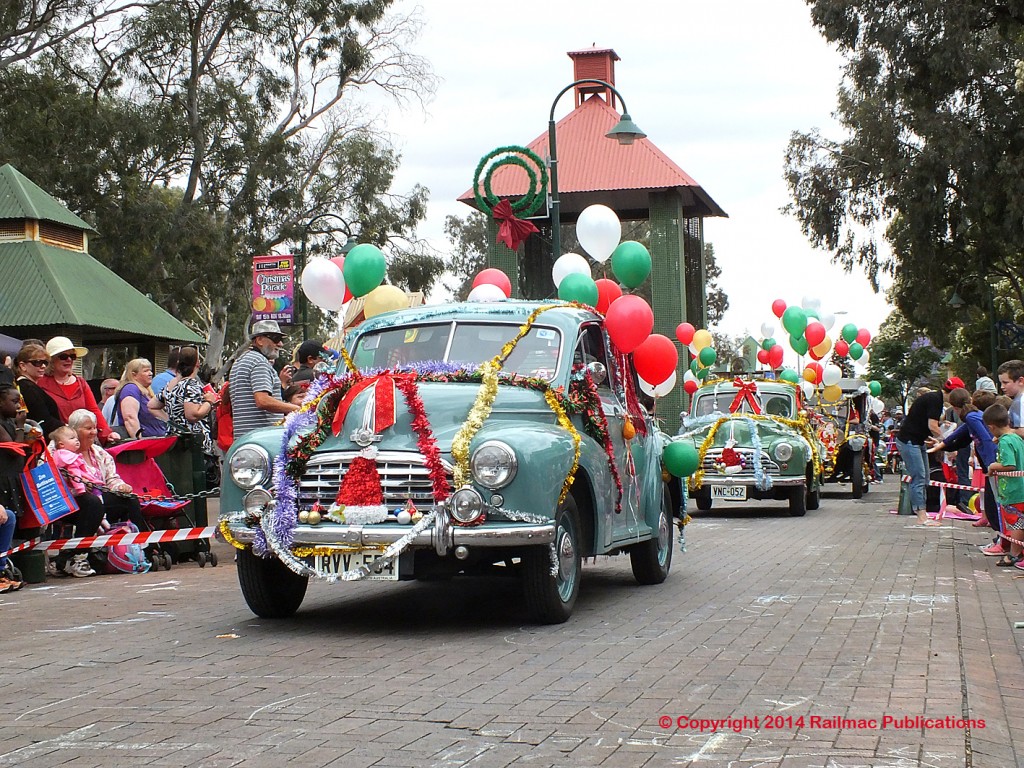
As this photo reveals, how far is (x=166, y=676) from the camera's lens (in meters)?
6.42

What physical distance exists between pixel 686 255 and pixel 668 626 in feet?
143

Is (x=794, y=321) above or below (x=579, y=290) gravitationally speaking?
above

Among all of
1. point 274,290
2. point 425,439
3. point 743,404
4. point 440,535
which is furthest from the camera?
point 274,290

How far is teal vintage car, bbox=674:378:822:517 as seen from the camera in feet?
61.8

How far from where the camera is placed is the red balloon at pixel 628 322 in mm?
9852

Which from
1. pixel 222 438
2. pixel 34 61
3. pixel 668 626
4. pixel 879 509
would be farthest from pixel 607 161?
pixel 668 626

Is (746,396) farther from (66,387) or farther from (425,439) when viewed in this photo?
(425,439)

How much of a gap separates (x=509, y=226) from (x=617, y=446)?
7.12 m

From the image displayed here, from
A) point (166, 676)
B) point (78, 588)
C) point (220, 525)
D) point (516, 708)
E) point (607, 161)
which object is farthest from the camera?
point (607, 161)

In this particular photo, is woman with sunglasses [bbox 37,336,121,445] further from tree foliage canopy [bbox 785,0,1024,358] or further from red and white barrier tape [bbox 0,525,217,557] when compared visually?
tree foliage canopy [bbox 785,0,1024,358]

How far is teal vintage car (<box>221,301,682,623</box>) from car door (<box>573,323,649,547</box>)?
3 cm

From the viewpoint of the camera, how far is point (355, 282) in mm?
10133

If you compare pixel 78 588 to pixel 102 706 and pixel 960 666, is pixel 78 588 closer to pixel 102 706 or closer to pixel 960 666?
pixel 102 706

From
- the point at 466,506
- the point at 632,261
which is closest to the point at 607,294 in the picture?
the point at 632,261
